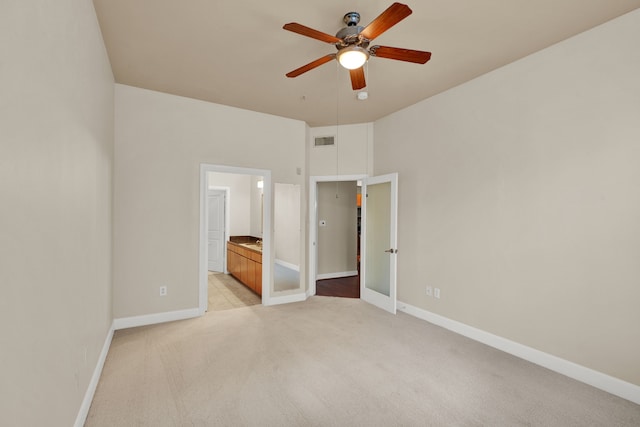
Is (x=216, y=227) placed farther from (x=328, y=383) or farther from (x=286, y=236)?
(x=328, y=383)

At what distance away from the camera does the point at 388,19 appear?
6.45 ft

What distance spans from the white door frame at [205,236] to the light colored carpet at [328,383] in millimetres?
608

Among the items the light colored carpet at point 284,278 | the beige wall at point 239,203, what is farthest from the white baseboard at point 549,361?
the beige wall at point 239,203

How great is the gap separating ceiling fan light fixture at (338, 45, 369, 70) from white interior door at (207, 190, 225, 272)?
5340mm

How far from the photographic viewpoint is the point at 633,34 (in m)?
2.46

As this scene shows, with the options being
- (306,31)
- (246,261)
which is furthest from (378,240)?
(306,31)

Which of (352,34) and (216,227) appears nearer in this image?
(352,34)

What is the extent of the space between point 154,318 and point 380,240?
3383 millimetres

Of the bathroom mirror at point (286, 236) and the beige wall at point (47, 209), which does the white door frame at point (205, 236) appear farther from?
the beige wall at point (47, 209)

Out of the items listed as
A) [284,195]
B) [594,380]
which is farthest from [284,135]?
[594,380]

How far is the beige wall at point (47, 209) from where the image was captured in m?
1.08

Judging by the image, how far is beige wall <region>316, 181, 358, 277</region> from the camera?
691 cm

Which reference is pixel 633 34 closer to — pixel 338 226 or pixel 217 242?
pixel 338 226

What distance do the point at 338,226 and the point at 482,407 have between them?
16.3ft
